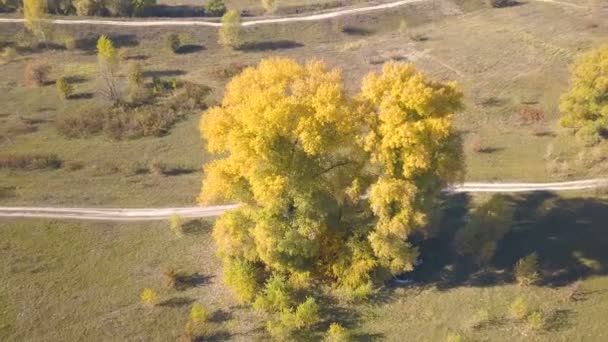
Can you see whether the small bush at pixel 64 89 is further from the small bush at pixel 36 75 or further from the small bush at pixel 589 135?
the small bush at pixel 589 135

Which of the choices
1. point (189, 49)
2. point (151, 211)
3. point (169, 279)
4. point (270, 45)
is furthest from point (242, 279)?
point (270, 45)

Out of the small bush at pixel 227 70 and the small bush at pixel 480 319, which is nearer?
the small bush at pixel 480 319

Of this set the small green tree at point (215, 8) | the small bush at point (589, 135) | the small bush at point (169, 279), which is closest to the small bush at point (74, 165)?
the small bush at point (169, 279)

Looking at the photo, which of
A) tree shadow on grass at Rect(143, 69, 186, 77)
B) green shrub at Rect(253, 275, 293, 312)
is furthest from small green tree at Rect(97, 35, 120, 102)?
green shrub at Rect(253, 275, 293, 312)

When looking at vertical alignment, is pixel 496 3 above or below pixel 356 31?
above

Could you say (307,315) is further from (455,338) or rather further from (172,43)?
(172,43)

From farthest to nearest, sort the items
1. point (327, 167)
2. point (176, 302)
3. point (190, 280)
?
point (190, 280) < point (176, 302) < point (327, 167)

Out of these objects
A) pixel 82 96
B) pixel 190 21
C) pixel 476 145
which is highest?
pixel 190 21
